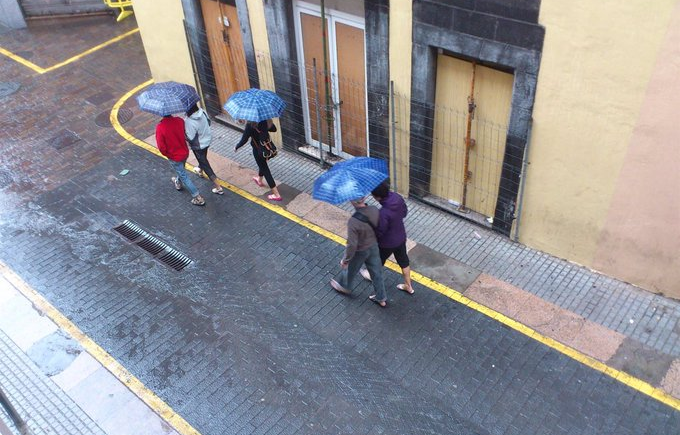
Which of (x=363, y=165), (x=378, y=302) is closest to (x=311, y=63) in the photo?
(x=363, y=165)

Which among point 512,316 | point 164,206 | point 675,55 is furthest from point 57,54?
point 675,55

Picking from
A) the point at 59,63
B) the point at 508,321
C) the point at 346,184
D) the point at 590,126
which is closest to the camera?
the point at 346,184

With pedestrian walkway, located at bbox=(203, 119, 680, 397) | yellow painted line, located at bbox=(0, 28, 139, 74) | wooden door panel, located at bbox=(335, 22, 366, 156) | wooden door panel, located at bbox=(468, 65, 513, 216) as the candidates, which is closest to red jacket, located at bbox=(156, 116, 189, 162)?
pedestrian walkway, located at bbox=(203, 119, 680, 397)

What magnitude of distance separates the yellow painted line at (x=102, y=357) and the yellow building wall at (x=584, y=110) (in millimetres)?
4807

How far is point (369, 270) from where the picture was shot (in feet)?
22.4

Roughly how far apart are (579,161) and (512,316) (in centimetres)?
192

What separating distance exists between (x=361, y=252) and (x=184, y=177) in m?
3.57

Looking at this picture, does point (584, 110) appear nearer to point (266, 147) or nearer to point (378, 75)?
point (378, 75)

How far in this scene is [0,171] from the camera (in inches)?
397

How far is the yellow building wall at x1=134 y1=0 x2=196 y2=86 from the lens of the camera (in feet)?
34.0

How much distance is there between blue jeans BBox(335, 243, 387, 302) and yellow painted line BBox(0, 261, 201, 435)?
236 cm

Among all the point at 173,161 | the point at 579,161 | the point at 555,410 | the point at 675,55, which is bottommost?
the point at 555,410

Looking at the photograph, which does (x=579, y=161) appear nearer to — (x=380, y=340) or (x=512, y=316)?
(x=512, y=316)

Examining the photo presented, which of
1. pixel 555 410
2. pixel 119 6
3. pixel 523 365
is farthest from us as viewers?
pixel 119 6
